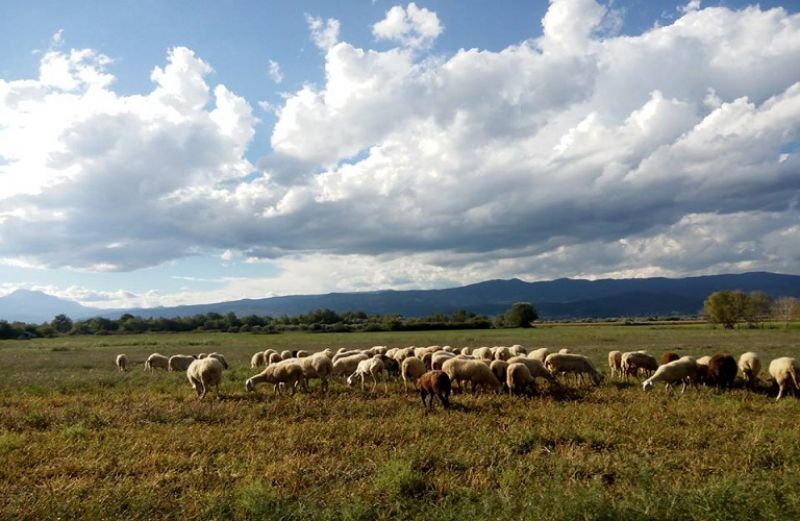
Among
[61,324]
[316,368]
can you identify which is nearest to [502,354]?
[316,368]

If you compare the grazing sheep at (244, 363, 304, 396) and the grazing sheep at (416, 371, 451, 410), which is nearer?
the grazing sheep at (416, 371, 451, 410)

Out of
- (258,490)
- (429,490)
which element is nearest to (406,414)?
(429,490)

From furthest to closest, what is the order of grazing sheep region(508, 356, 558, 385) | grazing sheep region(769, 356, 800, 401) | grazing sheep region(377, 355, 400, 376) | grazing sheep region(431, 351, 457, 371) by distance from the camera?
grazing sheep region(377, 355, 400, 376) → grazing sheep region(431, 351, 457, 371) → grazing sheep region(508, 356, 558, 385) → grazing sheep region(769, 356, 800, 401)

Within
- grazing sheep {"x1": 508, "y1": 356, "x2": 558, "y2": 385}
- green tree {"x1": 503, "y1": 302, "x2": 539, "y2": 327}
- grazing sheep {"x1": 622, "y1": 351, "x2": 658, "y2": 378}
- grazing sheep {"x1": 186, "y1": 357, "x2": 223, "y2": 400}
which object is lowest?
green tree {"x1": 503, "y1": 302, "x2": 539, "y2": 327}

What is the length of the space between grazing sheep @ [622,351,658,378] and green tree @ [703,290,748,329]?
8839 centimetres

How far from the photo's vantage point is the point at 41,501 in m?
7.41

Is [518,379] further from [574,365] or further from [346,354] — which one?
[346,354]

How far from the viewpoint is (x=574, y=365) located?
20.1m

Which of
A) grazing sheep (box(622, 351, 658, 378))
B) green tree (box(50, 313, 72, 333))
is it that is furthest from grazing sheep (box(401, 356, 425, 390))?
green tree (box(50, 313, 72, 333))

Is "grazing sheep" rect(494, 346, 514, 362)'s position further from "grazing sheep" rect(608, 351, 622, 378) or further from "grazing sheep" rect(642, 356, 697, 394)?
"grazing sheep" rect(642, 356, 697, 394)

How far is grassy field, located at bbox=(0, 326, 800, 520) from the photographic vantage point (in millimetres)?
7047

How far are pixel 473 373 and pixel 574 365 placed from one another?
16.7 feet

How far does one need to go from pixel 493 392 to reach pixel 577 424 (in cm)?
592

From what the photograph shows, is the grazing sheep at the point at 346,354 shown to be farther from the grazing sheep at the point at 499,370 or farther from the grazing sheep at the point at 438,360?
the grazing sheep at the point at 499,370
